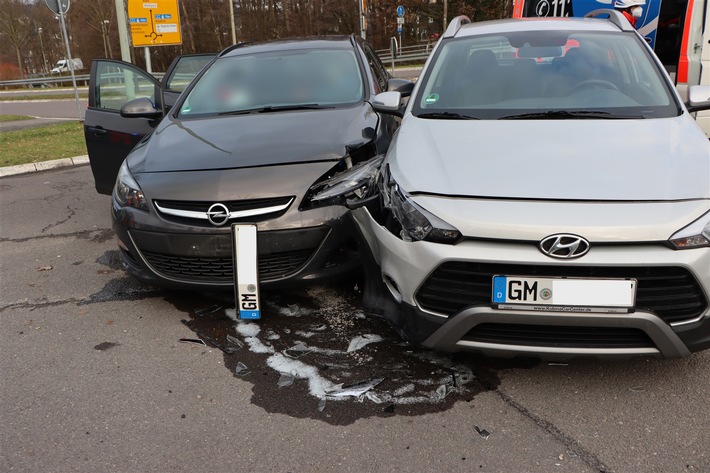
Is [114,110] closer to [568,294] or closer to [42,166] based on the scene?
[42,166]

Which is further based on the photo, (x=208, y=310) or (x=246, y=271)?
(x=208, y=310)

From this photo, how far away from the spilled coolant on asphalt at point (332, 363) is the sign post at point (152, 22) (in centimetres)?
1164

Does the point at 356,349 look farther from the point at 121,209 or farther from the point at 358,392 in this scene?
the point at 121,209

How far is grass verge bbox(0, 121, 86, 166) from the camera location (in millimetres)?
9375

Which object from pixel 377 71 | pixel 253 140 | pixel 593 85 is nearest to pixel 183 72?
pixel 377 71

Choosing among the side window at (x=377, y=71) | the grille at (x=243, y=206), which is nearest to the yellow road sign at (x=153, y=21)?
the side window at (x=377, y=71)

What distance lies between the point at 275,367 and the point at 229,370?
0.23 meters

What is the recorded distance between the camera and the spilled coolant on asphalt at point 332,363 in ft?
8.87

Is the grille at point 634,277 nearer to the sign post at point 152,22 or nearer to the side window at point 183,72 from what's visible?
the side window at point 183,72

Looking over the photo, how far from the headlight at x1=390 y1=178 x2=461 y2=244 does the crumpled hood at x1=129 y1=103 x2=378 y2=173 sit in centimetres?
96

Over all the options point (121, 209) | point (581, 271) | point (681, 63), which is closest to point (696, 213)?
point (581, 271)

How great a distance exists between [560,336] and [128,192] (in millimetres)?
2626

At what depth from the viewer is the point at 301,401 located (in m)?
2.73

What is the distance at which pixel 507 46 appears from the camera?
3.98 metres
